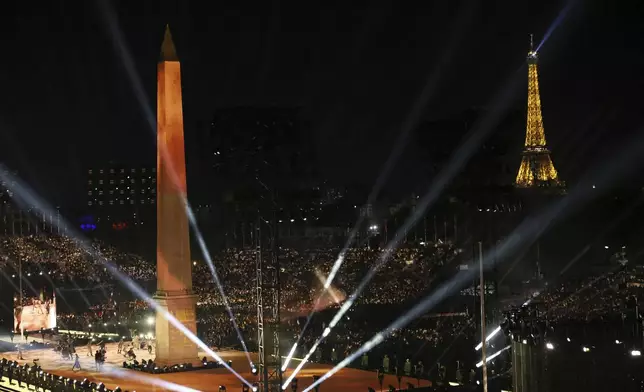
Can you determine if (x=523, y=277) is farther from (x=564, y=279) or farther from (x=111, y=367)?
(x=111, y=367)

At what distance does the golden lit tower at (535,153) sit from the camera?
83.9m

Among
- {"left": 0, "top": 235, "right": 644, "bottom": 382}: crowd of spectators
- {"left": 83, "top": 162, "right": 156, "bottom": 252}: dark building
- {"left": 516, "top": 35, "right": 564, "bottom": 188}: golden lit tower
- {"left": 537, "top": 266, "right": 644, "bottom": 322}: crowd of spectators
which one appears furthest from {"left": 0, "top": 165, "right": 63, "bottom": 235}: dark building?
{"left": 537, "top": 266, "right": 644, "bottom": 322}: crowd of spectators

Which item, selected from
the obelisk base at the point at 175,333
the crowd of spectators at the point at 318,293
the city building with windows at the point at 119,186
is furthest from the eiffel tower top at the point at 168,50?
the city building with windows at the point at 119,186

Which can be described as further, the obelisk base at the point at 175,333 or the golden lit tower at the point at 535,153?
the golden lit tower at the point at 535,153

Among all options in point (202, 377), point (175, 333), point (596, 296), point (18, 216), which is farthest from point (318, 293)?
point (18, 216)

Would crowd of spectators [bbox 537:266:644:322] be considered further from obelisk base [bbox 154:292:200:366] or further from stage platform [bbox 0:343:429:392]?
obelisk base [bbox 154:292:200:366]

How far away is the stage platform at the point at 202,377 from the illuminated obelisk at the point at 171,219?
1.60 m

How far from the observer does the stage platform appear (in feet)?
95.0

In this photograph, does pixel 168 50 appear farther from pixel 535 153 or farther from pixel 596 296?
pixel 535 153

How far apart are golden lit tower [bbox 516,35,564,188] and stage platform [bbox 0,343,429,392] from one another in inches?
2018

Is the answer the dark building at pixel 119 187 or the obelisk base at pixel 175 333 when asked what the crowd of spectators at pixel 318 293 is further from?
the dark building at pixel 119 187

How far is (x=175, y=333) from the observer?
113ft

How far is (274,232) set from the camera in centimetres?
2495

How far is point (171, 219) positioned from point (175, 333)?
12.5 ft
